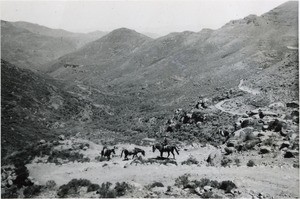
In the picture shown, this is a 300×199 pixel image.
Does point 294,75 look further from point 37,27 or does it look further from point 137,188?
point 37,27

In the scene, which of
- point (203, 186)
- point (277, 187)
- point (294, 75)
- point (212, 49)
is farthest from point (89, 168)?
point (212, 49)

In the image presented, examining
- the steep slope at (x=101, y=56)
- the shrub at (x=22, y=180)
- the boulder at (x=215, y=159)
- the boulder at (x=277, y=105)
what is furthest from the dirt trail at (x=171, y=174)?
the steep slope at (x=101, y=56)

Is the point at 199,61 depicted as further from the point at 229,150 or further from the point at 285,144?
the point at 285,144

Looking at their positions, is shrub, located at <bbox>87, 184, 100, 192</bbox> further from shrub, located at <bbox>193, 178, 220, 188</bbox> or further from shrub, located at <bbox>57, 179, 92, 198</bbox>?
shrub, located at <bbox>193, 178, 220, 188</bbox>

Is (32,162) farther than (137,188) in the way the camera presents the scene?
Yes

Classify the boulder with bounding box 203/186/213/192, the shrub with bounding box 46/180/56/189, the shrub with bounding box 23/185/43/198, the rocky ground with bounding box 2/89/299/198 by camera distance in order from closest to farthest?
the boulder with bounding box 203/186/213/192 → the rocky ground with bounding box 2/89/299/198 → the shrub with bounding box 23/185/43/198 → the shrub with bounding box 46/180/56/189

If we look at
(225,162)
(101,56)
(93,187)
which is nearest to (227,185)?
(225,162)

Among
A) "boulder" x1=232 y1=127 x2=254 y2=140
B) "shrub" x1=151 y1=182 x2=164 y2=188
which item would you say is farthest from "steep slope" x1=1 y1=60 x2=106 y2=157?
"boulder" x1=232 y1=127 x2=254 y2=140
